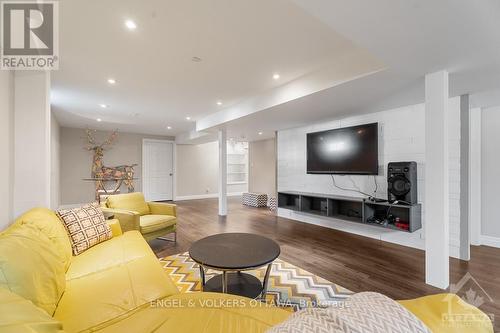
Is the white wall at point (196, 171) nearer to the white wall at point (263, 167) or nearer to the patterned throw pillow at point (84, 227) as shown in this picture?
the white wall at point (263, 167)

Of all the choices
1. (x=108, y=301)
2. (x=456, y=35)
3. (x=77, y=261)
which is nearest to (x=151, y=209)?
(x=77, y=261)

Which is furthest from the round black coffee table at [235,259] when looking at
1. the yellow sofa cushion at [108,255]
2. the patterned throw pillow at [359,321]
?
the patterned throw pillow at [359,321]

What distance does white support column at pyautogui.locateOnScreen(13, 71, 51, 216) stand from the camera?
189 centimetres

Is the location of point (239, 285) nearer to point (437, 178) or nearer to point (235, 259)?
point (235, 259)

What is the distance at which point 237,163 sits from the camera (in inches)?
383

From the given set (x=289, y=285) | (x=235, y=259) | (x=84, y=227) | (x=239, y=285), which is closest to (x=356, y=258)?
(x=289, y=285)

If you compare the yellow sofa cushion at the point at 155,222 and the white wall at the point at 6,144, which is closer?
the white wall at the point at 6,144

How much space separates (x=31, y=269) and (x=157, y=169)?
714cm

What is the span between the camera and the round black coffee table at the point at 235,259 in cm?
165

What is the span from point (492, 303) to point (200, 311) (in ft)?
8.03

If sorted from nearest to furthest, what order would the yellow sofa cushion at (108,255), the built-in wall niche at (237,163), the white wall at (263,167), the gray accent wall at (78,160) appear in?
the yellow sofa cushion at (108,255)
the gray accent wall at (78,160)
the white wall at (263,167)
the built-in wall niche at (237,163)

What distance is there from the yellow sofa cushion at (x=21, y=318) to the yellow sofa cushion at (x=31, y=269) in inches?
12.1

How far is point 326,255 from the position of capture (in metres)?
2.96

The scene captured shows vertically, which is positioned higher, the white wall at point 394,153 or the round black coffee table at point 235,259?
the white wall at point 394,153
